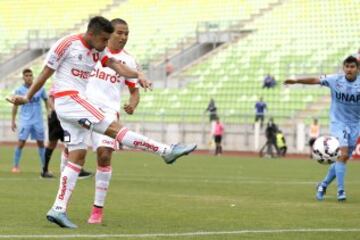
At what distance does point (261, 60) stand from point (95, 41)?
3458 cm

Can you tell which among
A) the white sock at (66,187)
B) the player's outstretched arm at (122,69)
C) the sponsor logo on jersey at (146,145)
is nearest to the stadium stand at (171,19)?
the player's outstretched arm at (122,69)

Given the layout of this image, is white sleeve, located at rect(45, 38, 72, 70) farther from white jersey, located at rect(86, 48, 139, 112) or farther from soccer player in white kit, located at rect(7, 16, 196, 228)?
white jersey, located at rect(86, 48, 139, 112)

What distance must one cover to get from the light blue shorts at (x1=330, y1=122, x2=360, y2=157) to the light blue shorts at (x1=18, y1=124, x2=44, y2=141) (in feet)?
27.1

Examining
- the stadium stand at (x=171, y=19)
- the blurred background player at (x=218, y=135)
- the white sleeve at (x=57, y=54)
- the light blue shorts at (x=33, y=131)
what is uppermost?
the stadium stand at (x=171, y=19)

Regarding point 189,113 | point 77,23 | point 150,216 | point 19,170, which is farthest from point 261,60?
point 150,216

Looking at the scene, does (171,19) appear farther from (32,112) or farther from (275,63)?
(32,112)

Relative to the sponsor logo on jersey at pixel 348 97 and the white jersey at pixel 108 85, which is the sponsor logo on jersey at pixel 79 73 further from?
the sponsor logo on jersey at pixel 348 97

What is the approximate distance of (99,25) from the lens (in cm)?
1026

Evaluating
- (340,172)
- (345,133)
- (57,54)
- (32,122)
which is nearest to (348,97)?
(345,133)

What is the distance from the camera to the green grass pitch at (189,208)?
31.8ft

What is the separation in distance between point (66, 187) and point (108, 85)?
2.18 m

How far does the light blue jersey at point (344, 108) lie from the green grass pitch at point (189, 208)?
3.27 feet

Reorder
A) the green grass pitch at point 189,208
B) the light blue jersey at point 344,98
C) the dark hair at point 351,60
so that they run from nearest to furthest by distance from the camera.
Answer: the green grass pitch at point 189,208 < the dark hair at point 351,60 < the light blue jersey at point 344,98

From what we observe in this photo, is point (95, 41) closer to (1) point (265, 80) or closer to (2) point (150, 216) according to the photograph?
(2) point (150, 216)
